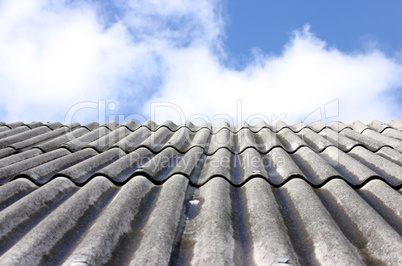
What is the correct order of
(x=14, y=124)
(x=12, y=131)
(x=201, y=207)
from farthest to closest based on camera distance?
(x=14, y=124), (x=12, y=131), (x=201, y=207)

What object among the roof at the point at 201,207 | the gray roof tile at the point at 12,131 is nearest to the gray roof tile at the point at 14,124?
the gray roof tile at the point at 12,131

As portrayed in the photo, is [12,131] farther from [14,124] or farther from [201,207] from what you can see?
[201,207]

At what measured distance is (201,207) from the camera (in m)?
1.72

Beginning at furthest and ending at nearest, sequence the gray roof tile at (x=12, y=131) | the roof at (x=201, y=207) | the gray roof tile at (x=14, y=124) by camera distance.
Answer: the gray roof tile at (x=14, y=124)
the gray roof tile at (x=12, y=131)
the roof at (x=201, y=207)

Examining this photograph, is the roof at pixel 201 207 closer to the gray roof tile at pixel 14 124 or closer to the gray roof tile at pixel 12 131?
the gray roof tile at pixel 12 131

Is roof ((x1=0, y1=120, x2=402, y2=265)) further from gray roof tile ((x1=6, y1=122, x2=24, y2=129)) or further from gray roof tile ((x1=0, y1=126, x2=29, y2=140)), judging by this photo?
gray roof tile ((x1=6, y1=122, x2=24, y2=129))

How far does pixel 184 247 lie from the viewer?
136 centimetres

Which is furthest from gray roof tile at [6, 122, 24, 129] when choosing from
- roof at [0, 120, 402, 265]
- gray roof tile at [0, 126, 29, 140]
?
roof at [0, 120, 402, 265]

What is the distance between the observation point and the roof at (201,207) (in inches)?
50.0

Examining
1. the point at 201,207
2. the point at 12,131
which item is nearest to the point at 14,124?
the point at 12,131

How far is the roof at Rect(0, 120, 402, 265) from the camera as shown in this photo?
1270 mm

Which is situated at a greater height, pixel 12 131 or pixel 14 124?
pixel 14 124

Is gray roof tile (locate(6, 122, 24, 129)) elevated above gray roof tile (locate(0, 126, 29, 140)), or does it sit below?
above

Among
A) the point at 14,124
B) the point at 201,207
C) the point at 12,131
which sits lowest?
the point at 201,207
